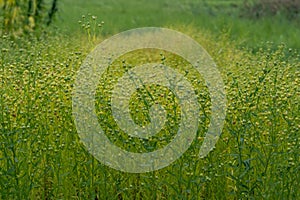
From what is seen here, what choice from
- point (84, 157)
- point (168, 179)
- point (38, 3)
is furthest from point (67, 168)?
point (38, 3)

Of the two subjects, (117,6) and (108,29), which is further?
(117,6)

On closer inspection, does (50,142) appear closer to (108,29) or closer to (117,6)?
(108,29)

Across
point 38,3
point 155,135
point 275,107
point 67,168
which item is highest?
point 38,3

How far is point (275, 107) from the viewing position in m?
3.66

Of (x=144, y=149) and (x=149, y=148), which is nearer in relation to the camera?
(x=149, y=148)

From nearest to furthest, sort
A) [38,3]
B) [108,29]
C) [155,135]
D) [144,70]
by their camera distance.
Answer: [155,135]
[144,70]
[38,3]
[108,29]

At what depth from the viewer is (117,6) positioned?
16.7 metres

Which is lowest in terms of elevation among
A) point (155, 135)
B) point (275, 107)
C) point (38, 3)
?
point (155, 135)

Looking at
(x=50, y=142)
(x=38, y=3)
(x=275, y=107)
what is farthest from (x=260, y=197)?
(x=38, y=3)

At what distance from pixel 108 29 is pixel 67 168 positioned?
7.55 m

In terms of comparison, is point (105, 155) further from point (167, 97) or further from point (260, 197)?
point (260, 197)

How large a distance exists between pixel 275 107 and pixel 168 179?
A: 0.72 metres

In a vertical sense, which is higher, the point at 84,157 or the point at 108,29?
the point at 108,29

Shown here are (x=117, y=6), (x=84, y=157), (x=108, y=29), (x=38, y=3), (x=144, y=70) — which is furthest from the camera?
(x=117, y=6)
